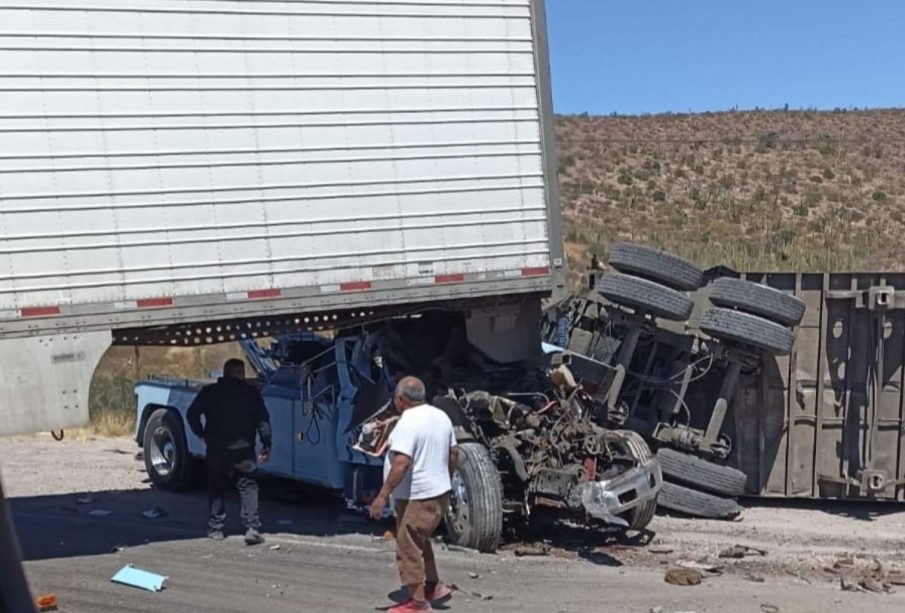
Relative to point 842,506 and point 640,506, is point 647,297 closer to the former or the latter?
point 640,506

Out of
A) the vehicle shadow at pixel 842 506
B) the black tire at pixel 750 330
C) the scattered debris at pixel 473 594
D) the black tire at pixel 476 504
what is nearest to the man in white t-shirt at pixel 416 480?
the scattered debris at pixel 473 594

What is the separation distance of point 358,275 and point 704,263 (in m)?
24.3

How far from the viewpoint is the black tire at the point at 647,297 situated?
10.5 metres

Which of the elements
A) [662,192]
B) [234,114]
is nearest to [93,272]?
[234,114]

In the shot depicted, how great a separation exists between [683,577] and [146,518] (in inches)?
213

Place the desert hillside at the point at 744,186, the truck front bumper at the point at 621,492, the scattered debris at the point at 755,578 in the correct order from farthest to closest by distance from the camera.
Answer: the desert hillside at the point at 744,186, the truck front bumper at the point at 621,492, the scattered debris at the point at 755,578

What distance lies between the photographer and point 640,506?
30.9ft

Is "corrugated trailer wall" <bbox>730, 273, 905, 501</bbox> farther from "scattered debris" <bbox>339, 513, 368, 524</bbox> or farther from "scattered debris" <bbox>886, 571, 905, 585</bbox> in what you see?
"scattered debris" <bbox>339, 513, 368, 524</bbox>

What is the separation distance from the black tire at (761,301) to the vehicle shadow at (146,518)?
379 cm

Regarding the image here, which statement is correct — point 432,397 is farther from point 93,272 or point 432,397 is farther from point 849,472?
point 849,472

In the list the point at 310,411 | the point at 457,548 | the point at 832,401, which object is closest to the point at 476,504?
the point at 457,548

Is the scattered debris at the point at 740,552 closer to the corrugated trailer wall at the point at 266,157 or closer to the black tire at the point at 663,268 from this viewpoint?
the black tire at the point at 663,268

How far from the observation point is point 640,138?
186 ft

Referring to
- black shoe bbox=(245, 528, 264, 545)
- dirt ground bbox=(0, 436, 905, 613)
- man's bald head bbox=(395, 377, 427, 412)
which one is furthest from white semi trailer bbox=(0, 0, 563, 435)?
man's bald head bbox=(395, 377, 427, 412)
